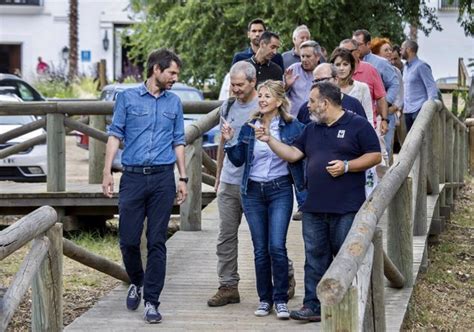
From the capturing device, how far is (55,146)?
13070 mm

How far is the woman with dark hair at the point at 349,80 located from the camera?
9.45 metres

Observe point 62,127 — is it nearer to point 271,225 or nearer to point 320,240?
point 271,225

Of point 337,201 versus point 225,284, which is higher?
point 337,201

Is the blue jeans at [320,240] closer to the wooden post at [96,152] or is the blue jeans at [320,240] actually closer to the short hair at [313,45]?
the short hair at [313,45]

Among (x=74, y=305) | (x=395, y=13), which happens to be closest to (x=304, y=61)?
(x=74, y=305)

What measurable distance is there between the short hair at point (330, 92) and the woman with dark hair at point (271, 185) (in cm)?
43

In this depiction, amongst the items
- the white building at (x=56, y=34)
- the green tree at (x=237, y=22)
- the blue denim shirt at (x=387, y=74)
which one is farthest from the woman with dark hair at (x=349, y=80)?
the white building at (x=56, y=34)

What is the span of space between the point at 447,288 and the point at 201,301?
2823 mm

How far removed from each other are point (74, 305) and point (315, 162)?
322 centimetres

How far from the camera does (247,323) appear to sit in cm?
809

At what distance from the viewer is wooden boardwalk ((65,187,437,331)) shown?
8.02 metres

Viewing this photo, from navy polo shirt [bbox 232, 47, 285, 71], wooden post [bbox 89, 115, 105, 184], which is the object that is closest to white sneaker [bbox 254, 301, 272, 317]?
navy polo shirt [bbox 232, 47, 285, 71]

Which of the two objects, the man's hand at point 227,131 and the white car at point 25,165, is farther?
the white car at point 25,165

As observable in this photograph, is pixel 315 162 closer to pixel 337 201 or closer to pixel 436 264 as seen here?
pixel 337 201
